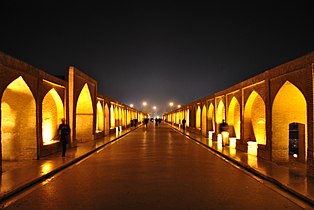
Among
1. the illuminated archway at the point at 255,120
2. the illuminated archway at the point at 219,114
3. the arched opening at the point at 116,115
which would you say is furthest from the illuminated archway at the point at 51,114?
the arched opening at the point at 116,115

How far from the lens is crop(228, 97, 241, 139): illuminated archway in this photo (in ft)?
56.5

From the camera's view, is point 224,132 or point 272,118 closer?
point 272,118

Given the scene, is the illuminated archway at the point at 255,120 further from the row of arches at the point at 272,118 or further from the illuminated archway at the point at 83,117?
the illuminated archway at the point at 83,117

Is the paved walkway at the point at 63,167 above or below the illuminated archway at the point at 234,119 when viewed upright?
below

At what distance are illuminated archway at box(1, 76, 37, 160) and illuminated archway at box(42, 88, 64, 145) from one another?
2574mm

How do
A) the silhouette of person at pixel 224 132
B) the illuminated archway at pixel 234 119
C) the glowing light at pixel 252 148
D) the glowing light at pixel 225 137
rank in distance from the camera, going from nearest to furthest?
the glowing light at pixel 252 148, the silhouette of person at pixel 224 132, the glowing light at pixel 225 137, the illuminated archway at pixel 234 119

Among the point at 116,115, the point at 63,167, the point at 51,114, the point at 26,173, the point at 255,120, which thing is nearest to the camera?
the point at 26,173

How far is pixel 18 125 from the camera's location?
1098 centimetres

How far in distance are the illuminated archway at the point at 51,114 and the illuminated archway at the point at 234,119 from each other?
9644mm

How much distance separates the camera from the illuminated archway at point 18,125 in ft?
35.5

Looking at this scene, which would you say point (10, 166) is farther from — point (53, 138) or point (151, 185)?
point (151, 185)

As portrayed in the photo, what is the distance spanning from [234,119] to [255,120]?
322cm

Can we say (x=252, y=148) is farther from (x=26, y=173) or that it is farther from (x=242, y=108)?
(x=26, y=173)

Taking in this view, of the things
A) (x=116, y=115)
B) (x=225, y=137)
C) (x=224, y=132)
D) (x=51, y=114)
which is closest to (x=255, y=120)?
(x=224, y=132)
